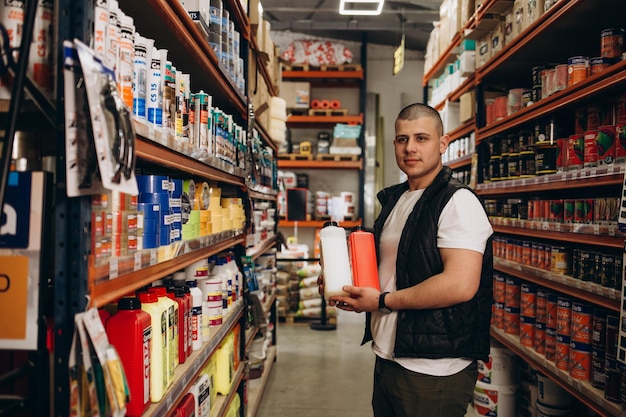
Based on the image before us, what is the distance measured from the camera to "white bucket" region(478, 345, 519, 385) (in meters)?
3.65

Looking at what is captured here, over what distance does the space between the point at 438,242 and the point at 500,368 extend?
80.2 inches

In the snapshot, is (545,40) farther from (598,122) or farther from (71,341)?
(71,341)

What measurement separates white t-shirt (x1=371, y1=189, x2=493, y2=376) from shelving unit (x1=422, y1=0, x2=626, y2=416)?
724 mm

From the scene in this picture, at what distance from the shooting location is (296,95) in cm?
848

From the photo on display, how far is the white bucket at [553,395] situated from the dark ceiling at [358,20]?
6.17 m

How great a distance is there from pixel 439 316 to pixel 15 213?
1544 millimetres

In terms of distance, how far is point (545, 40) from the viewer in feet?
10.5

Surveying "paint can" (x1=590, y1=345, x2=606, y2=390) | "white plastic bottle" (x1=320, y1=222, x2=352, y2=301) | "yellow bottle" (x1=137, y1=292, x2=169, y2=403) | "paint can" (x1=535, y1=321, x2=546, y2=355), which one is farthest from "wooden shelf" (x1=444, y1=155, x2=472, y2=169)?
"yellow bottle" (x1=137, y1=292, x2=169, y2=403)

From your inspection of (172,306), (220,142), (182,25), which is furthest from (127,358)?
(220,142)

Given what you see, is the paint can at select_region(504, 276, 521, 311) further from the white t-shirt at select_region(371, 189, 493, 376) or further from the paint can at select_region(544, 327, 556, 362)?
the white t-shirt at select_region(371, 189, 493, 376)

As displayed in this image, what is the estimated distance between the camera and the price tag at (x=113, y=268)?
125 centimetres

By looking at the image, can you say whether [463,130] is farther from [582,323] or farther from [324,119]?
[324,119]

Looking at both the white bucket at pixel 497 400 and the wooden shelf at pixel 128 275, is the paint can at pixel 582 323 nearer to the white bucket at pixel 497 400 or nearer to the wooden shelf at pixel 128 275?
the white bucket at pixel 497 400

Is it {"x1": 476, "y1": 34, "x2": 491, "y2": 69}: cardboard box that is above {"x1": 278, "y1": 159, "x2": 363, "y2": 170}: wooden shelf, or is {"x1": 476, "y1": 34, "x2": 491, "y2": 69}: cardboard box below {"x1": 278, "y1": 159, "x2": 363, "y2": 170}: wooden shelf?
above
